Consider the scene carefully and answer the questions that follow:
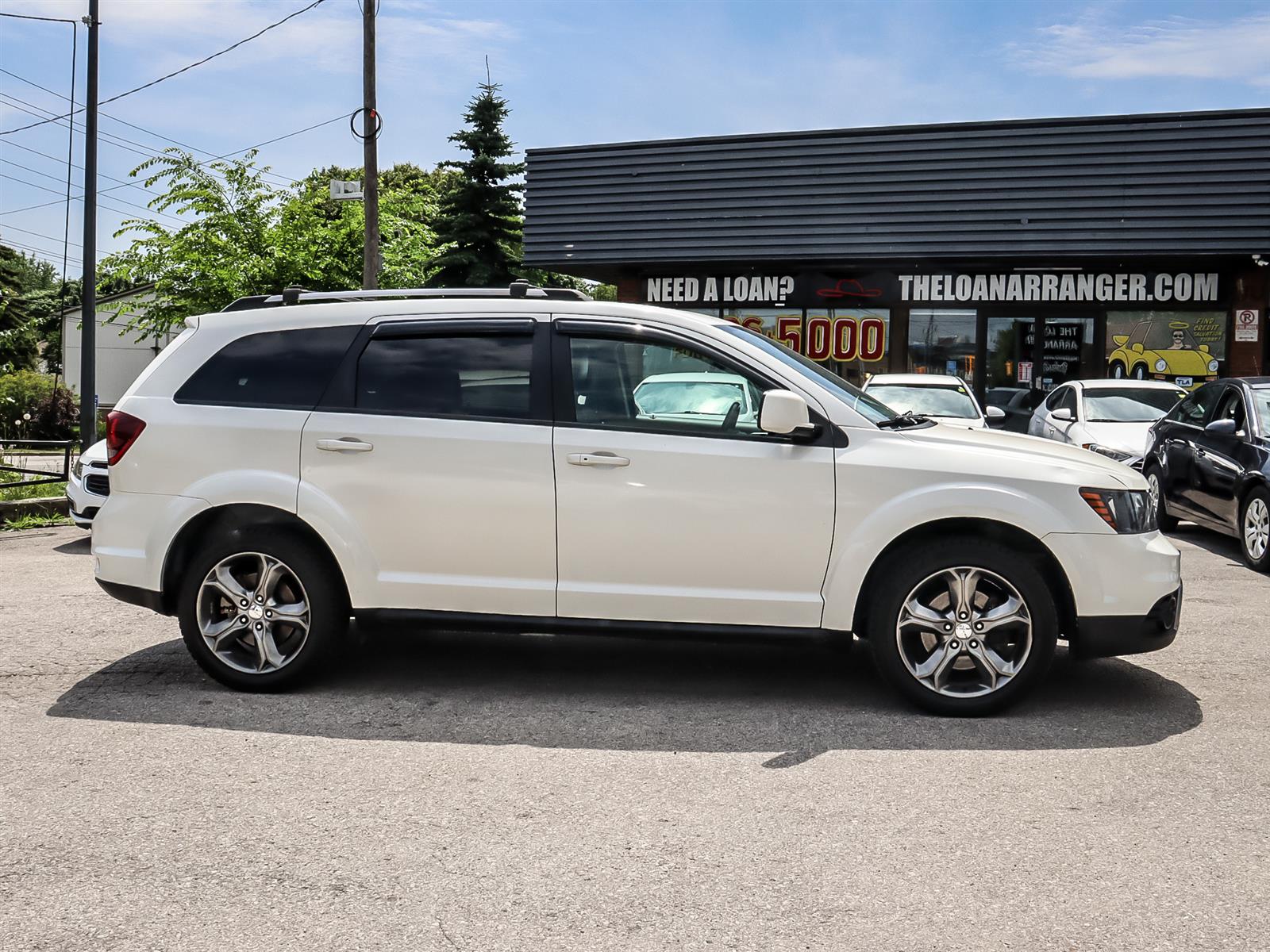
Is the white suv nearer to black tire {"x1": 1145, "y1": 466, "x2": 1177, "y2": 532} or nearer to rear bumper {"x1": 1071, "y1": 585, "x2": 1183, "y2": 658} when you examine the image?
rear bumper {"x1": 1071, "y1": 585, "x2": 1183, "y2": 658}

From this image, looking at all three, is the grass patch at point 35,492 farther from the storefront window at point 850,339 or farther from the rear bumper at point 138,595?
the storefront window at point 850,339

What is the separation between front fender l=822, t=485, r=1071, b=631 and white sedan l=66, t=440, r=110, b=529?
20.8 feet

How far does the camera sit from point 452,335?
584cm

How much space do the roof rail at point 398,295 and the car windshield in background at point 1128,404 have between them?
364 inches

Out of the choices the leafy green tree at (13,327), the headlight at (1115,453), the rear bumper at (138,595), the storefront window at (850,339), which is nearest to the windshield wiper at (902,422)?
the rear bumper at (138,595)

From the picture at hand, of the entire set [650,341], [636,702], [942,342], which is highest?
[942,342]

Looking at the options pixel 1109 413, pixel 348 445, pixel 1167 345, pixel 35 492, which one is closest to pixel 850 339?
pixel 1167 345

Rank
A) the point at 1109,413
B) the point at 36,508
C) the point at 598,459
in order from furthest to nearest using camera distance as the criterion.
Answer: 1. the point at 1109,413
2. the point at 36,508
3. the point at 598,459

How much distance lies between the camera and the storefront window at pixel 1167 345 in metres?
19.9

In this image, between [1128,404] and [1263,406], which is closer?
[1263,406]

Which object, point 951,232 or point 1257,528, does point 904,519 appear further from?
point 951,232

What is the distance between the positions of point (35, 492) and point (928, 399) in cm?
1004

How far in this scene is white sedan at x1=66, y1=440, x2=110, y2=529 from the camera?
9.51 meters

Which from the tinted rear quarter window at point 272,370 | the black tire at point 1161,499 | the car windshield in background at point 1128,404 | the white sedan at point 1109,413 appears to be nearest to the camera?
the tinted rear quarter window at point 272,370
